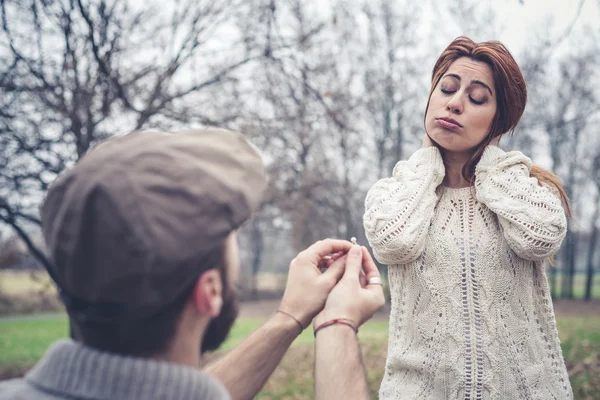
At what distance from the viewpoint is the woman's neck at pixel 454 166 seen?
7.48ft

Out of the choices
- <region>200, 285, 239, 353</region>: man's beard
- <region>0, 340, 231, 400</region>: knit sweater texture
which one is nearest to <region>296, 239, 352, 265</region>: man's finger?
<region>200, 285, 239, 353</region>: man's beard

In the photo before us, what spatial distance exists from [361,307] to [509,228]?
2.59 feet

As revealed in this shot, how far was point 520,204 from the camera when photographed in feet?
6.43

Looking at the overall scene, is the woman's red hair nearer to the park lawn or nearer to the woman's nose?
the woman's nose

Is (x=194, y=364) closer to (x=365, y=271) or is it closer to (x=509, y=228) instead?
(x=365, y=271)

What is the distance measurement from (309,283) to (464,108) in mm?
1131

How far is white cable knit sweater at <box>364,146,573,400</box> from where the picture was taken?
74.0 inches

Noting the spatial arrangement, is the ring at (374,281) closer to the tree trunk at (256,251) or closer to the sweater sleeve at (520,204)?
the sweater sleeve at (520,204)

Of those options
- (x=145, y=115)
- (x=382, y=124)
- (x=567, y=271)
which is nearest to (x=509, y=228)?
(x=145, y=115)

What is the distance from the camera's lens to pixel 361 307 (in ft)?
5.08

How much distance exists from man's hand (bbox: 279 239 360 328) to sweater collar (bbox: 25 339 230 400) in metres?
0.55

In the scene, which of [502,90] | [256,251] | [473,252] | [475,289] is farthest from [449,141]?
[256,251]

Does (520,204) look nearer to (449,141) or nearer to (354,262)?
(449,141)

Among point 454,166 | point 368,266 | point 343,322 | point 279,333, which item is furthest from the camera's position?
point 454,166
